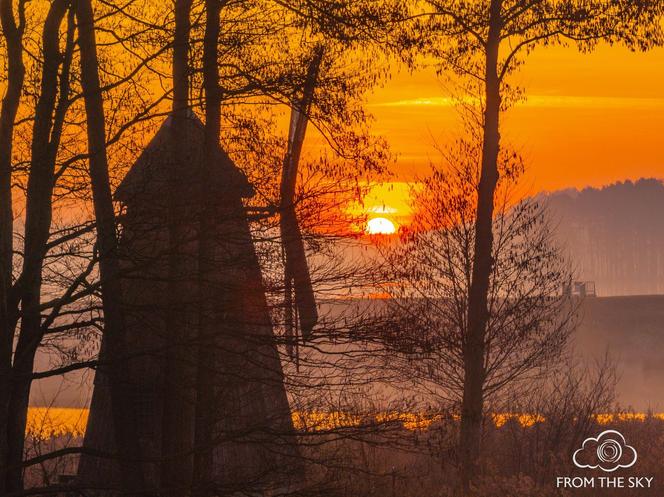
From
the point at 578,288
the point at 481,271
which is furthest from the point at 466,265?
the point at 578,288

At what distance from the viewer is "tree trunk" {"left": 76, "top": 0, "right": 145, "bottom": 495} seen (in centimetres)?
1120

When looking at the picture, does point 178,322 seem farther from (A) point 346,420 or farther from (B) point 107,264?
(A) point 346,420

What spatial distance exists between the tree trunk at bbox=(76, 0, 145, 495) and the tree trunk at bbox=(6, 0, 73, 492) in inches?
15.5

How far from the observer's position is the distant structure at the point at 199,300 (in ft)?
34.2

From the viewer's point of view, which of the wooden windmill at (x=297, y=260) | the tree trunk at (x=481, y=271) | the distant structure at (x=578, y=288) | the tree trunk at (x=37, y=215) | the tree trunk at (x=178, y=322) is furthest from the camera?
the distant structure at (x=578, y=288)

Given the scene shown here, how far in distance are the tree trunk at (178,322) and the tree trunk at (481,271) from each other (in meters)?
5.95

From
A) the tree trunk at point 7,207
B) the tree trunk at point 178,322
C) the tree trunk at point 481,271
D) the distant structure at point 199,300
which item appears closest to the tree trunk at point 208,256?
the distant structure at point 199,300

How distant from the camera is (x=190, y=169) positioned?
1154 centimetres

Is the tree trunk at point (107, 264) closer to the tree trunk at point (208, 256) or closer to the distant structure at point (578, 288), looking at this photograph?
the tree trunk at point (208, 256)

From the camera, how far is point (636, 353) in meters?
97.4

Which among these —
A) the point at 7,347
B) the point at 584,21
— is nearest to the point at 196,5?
the point at 7,347

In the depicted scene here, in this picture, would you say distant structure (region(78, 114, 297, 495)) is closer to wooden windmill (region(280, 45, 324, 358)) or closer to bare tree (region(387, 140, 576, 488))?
wooden windmill (region(280, 45, 324, 358))

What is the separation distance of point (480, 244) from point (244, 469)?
18.6 ft

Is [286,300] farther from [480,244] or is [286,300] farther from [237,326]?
[480,244]
